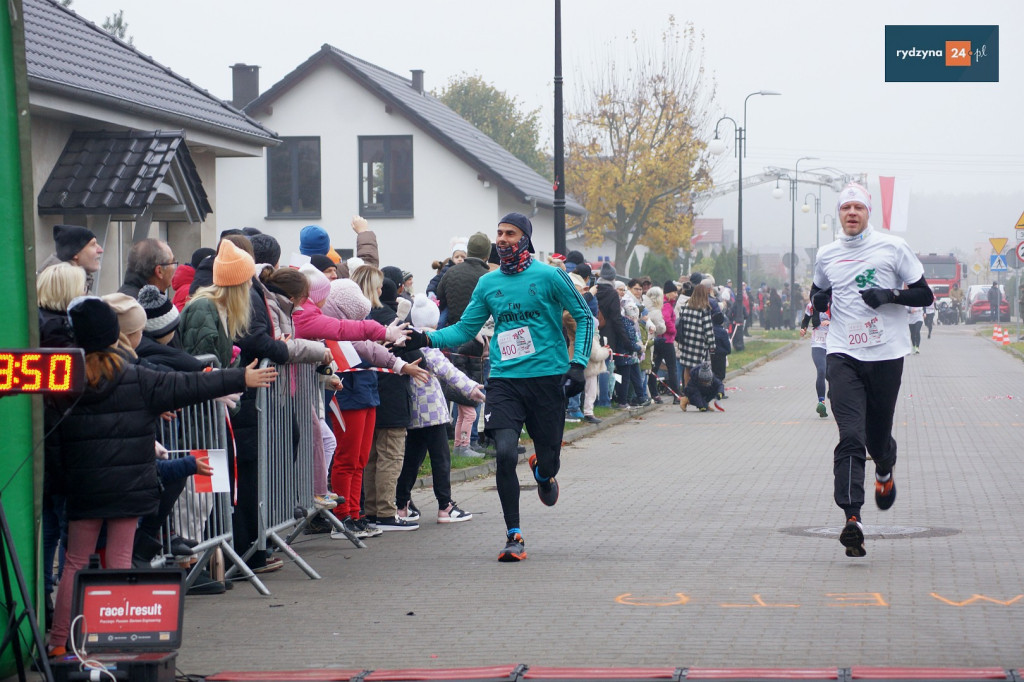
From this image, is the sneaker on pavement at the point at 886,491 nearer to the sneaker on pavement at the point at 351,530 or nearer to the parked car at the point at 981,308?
the sneaker on pavement at the point at 351,530

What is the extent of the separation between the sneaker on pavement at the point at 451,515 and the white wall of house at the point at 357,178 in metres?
27.5

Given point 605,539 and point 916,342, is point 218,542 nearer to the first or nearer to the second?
point 605,539

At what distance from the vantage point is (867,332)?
8227 millimetres

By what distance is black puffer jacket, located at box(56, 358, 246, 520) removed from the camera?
5.61 metres

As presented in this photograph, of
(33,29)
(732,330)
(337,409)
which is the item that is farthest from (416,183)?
(337,409)

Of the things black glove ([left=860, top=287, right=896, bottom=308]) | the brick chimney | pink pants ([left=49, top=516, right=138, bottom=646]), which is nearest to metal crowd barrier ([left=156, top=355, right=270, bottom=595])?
pink pants ([left=49, top=516, right=138, bottom=646])

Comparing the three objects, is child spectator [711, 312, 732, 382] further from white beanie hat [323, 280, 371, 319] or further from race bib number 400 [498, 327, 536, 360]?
race bib number 400 [498, 327, 536, 360]

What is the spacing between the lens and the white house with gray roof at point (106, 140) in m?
13.3

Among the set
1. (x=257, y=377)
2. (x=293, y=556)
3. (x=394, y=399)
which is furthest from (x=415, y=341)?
(x=257, y=377)

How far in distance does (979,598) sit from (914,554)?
135cm

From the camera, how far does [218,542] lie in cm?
709

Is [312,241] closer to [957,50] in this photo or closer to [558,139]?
Result: [558,139]

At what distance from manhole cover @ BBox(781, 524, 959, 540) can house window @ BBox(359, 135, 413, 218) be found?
29.8m

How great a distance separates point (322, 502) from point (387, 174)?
3060cm
